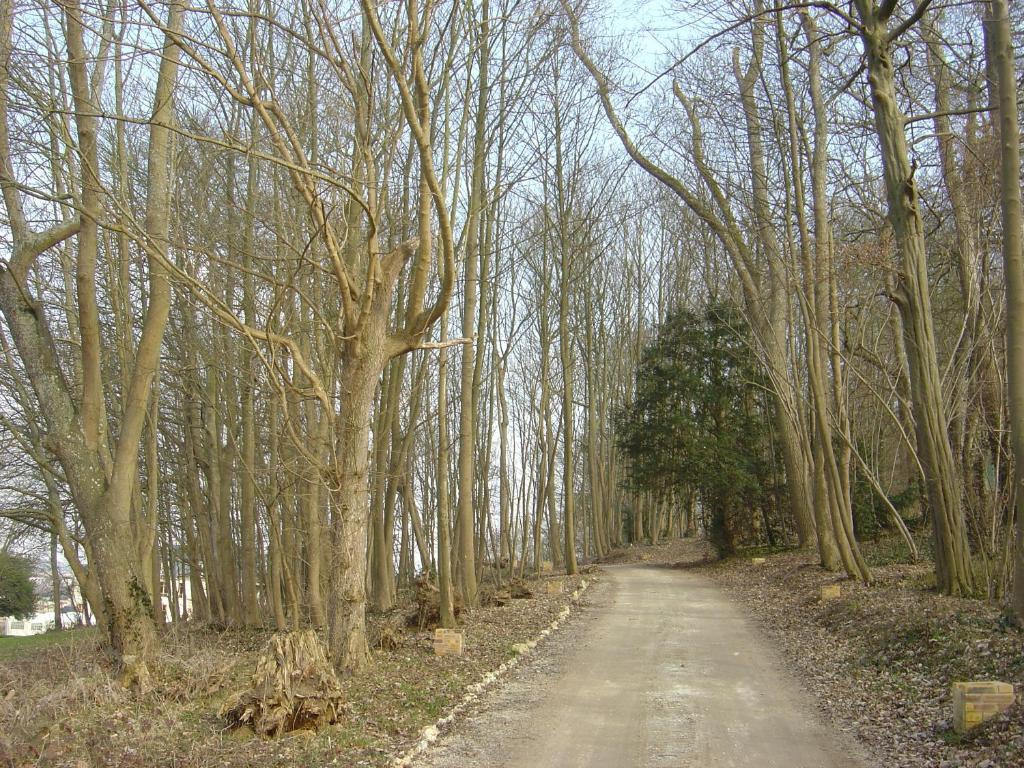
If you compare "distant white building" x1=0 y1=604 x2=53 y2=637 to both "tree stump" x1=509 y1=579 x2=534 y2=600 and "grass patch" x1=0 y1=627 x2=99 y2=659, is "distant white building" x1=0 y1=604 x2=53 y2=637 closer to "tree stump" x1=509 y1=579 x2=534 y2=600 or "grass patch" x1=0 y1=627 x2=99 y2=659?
"grass patch" x1=0 y1=627 x2=99 y2=659

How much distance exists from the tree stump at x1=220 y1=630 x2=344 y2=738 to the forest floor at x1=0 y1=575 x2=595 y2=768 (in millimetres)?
112

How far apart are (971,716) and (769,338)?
12.6 m

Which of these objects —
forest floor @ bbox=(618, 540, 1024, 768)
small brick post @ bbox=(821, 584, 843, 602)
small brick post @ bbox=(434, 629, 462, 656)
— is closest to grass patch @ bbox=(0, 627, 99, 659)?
small brick post @ bbox=(434, 629, 462, 656)

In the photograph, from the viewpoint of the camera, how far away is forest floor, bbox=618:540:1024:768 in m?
5.63

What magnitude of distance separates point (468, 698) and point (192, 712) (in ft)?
7.72

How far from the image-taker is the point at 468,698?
25.0 feet

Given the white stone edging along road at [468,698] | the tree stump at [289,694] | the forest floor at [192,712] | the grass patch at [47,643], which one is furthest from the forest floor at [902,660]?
the grass patch at [47,643]

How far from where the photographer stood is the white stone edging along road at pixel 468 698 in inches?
233

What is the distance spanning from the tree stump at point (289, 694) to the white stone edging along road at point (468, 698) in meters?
0.81

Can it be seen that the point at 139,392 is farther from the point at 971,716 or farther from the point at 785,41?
the point at 785,41

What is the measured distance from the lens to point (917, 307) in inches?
445

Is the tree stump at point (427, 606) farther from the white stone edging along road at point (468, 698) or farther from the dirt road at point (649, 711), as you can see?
the dirt road at point (649, 711)

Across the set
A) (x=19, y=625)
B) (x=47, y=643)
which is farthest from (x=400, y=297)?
(x=19, y=625)

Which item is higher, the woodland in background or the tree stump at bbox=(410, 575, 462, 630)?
the woodland in background
